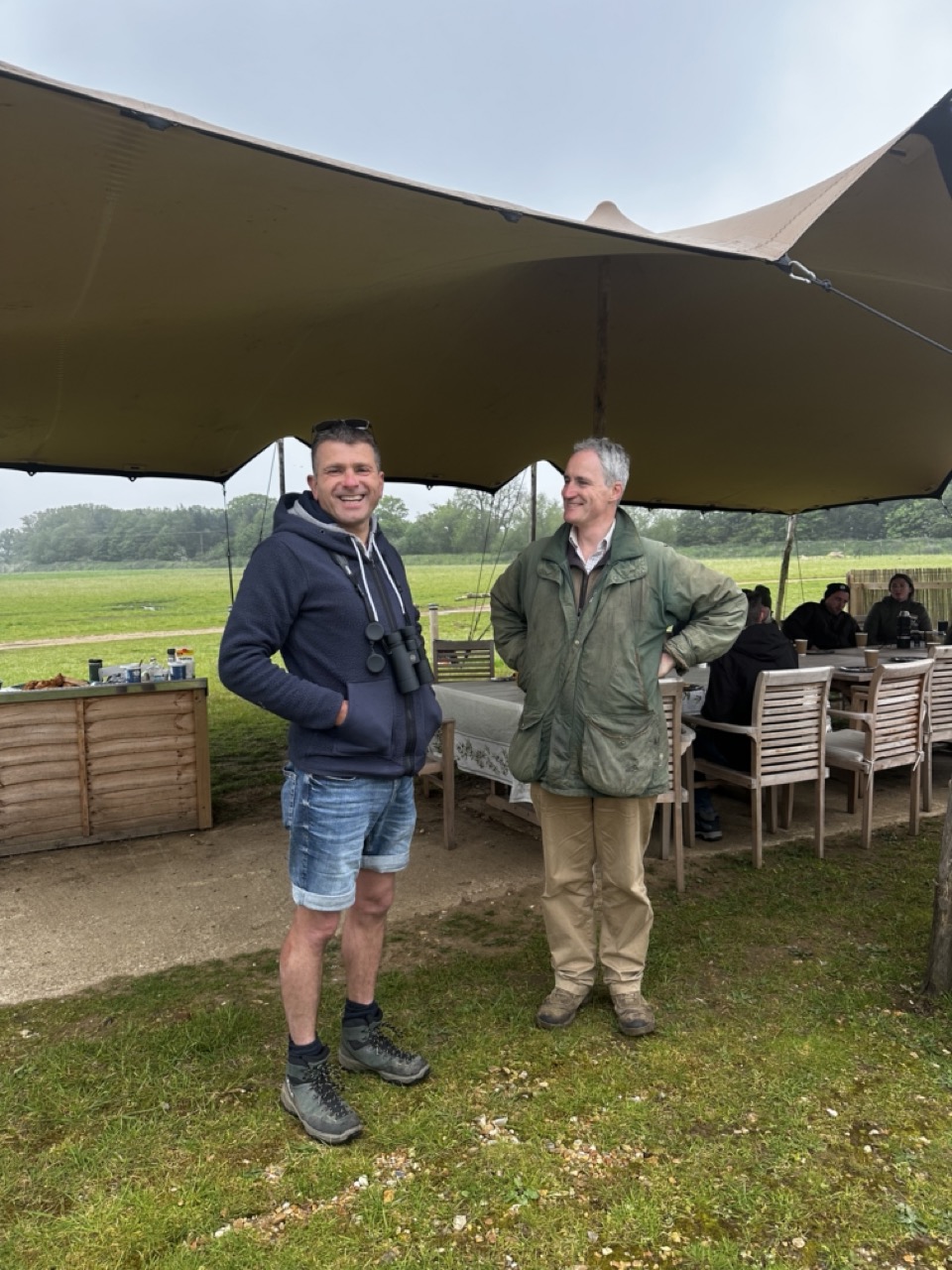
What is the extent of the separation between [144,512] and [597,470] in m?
9.42

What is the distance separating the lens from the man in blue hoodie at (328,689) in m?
1.71

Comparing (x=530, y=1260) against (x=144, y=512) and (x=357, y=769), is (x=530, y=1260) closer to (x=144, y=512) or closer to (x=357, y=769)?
(x=357, y=769)

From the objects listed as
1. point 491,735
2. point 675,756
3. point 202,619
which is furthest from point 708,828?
point 202,619

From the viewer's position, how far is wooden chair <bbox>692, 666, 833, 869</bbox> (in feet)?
11.7

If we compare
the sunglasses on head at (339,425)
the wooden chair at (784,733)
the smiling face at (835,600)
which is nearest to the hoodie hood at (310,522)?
the sunglasses on head at (339,425)

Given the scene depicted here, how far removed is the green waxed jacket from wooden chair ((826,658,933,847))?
1944mm

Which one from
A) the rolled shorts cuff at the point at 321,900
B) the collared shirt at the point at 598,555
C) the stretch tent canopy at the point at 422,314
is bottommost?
the rolled shorts cuff at the point at 321,900

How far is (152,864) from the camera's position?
3.71m

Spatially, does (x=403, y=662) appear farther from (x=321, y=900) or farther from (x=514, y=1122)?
(x=514, y=1122)

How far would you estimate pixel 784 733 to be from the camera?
3.63 meters

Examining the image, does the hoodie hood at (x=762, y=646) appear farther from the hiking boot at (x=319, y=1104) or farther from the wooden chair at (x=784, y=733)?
the hiking boot at (x=319, y=1104)

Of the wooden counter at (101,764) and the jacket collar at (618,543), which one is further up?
the jacket collar at (618,543)

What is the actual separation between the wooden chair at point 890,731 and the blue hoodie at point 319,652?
2755 mm

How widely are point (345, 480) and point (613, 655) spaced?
0.85 meters
